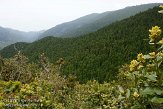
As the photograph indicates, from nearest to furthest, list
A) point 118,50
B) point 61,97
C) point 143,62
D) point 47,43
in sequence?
point 143,62, point 61,97, point 118,50, point 47,43

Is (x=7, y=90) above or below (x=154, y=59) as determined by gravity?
below

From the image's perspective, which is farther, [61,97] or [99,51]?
[99,51]

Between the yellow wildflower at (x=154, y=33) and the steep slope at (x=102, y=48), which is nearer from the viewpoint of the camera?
the yellow wildflower at (x=154, y=33)

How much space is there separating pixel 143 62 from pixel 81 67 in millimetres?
117080

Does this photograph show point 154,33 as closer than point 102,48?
Yes

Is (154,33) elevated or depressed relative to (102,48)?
elevated

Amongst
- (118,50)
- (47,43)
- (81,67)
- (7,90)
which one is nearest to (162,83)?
(7,90)

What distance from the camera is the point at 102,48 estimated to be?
463 feet

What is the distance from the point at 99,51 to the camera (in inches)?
5463

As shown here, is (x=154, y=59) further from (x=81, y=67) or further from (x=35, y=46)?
(x=35, y=46)

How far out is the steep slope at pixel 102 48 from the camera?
11531cm

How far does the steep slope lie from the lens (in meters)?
115

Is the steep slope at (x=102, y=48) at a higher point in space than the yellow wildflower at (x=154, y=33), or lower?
lower

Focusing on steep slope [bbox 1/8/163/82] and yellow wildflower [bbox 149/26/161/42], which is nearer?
yellow wildflower [bbox 149/26/161/42]
